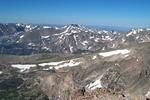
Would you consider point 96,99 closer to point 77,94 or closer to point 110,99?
point 110,99

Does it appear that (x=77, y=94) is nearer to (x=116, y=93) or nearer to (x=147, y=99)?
(x=116, y=93)

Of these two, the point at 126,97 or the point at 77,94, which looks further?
the point at 77,94

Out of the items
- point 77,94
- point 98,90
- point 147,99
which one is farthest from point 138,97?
point 77,94

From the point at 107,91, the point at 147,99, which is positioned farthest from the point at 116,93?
the point at 147,99

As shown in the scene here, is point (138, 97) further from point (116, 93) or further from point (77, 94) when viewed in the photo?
point (77, 94)

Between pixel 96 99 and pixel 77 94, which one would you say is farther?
pixel 77 94

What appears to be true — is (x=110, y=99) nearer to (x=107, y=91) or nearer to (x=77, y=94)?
(x=107, y=91)
